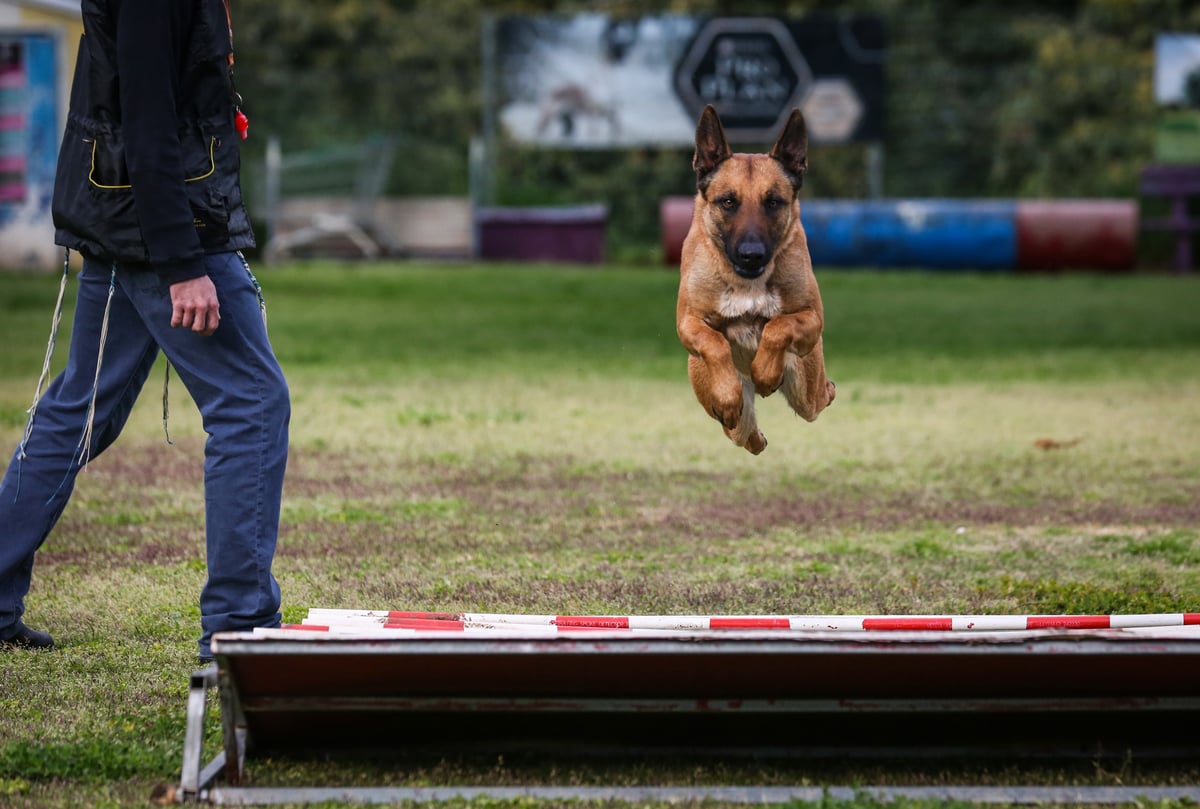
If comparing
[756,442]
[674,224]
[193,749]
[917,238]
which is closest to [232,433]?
[193,749]

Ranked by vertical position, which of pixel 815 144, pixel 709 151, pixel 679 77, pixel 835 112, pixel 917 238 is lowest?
pixel 917 238

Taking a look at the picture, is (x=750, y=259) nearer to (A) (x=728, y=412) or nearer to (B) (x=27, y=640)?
(A) (x=728, y=412)

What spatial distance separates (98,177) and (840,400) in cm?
764

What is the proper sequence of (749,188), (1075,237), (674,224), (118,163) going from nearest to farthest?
(118,163) → (749,188) → (674,224) → (1075,237)

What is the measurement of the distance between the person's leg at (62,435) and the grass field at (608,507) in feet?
1.17

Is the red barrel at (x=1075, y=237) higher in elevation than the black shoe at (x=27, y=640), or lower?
higher

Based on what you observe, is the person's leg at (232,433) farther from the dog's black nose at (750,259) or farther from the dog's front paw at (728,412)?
the dog's black nose at (750,259)

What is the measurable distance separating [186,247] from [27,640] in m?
1.47

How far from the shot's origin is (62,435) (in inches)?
184

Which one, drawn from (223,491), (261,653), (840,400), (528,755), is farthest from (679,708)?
(840,400)

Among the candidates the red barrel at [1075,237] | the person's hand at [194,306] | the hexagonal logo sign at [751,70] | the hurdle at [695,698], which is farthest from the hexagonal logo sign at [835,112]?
the hurdle at [695,698]

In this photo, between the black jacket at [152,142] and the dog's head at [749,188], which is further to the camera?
the dog's head at [749,188]

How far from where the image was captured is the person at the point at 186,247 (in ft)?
13.7

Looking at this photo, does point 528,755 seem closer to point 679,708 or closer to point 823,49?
point 679,708
